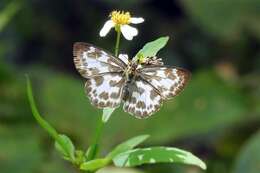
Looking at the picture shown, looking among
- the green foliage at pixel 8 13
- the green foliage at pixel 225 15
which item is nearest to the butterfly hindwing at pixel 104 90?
the green foliage at pixel 8 13

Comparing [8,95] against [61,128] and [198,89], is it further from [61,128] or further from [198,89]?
[198,89]

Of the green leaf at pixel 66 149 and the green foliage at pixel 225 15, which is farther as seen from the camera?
the green foliage at pixel 225 15

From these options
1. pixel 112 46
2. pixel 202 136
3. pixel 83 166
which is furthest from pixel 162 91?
pixel 112 46

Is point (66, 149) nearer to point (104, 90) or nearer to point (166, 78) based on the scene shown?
point (104, 90)

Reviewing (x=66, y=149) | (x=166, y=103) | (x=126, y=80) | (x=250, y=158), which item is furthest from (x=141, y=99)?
(x=166, y=103)

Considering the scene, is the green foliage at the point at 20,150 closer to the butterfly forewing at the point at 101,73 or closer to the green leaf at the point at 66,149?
the green leaf at the point at 66,149

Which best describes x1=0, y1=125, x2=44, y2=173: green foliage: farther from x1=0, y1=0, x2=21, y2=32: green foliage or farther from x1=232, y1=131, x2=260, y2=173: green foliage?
x1=232, y1=131, x2=260, y2=173: green foliage
